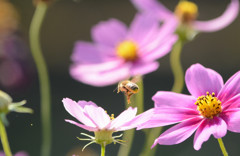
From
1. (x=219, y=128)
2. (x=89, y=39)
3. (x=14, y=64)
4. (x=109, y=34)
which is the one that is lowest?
(x=219, y=128)

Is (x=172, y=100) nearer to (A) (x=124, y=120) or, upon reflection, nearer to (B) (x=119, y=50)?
(A) (x=124, y=120)

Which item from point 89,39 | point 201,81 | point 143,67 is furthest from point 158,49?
point 89,39

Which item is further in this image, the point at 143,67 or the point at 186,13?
the point at 186,13

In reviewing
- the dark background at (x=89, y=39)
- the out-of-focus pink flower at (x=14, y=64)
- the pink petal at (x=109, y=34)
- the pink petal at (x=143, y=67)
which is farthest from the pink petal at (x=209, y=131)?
the dark background at (x=89, y=39)

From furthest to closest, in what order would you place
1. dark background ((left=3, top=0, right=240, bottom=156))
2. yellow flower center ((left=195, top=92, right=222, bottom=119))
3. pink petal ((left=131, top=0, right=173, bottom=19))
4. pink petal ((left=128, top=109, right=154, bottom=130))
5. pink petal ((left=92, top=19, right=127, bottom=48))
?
dark background ((left=3, top=0, right=240, bottom=156)) < pink petal ((left=92, top=19, right=127, bottom=48)) < pink petal ((left=131, top=0, right=173, bottom=19)) < yellow flower center ((left=195, top=92, right=222, bottom=119)) < pink petal ((left=128, top=109, right=154, bottom=130))

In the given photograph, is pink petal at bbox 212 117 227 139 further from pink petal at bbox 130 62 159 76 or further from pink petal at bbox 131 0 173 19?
pink petal at bbox 131 0 173 19

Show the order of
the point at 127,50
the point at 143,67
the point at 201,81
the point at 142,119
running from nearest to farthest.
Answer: the point at 142,119
the point at 201,81
the point at 143,67
the point at 127,50

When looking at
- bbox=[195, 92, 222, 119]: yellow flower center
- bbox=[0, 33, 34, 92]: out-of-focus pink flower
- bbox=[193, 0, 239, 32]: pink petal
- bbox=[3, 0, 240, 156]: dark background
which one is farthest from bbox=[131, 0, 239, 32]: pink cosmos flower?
bbox=[3, 0, 240, 156]: dark background

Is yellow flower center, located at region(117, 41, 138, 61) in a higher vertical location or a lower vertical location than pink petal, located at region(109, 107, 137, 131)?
higher

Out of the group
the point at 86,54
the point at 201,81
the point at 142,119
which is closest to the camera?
the point at 142,119
